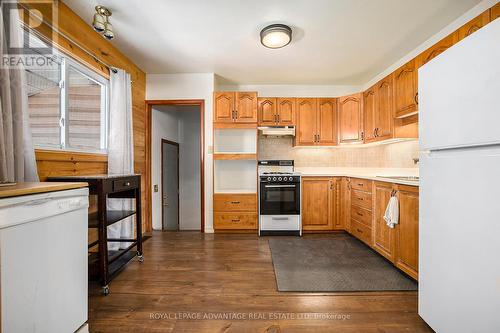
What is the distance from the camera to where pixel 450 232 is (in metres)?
1.19

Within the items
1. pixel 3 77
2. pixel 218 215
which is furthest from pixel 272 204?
pixel 3 77

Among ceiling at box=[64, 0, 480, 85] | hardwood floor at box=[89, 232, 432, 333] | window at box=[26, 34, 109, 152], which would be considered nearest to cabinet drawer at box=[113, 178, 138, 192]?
window at box=[26, 34, 109, 152]

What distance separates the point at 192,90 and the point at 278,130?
60.2 inches

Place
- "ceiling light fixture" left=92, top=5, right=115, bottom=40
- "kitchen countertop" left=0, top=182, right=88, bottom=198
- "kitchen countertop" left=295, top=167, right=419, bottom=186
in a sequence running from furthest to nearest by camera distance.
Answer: "kitchen countertop" left=295, top=167, right=419, bottom=186, "ceiling light fixture" left=92, top=5, right=115, bottom=40, "kitchen countertop" left=0, top=182, right=88, bottom=198

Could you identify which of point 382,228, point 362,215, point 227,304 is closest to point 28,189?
point 227,304

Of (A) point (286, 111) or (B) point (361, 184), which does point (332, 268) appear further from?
(A) point (286, 111)

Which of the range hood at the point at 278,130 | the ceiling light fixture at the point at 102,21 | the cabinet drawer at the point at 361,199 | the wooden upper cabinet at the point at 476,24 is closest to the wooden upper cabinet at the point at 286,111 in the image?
the range hood at the point at 278,130

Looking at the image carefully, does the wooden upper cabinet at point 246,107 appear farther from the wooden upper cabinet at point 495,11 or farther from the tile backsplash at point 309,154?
the wooden upper cabinet at point 495,11

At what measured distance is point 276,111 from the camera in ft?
12.1

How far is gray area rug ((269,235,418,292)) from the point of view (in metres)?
1.94

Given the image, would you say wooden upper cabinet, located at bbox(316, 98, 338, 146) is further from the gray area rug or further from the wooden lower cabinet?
the gray area rug

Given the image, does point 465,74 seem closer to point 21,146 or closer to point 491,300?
point 491,300

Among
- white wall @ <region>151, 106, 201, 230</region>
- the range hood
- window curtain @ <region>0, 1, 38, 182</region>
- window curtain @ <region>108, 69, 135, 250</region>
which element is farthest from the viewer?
white wall @ <region>151, 106, 201, 230</region>

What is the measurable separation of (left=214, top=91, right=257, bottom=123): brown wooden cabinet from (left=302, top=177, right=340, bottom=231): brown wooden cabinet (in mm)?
1355
